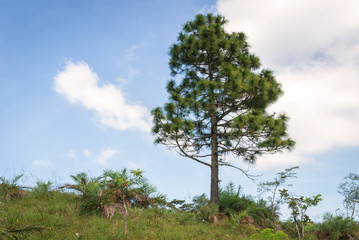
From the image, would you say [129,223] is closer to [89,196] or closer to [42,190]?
[89,196]

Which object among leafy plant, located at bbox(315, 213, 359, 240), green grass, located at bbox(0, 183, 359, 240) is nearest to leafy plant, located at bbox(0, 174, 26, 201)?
green grass, located at bbox(0, 183, 359, 240)

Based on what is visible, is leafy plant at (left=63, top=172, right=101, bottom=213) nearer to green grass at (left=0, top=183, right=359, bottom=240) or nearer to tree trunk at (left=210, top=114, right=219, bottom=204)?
green grass at (left=0, top=183, right=359, bottom=240)

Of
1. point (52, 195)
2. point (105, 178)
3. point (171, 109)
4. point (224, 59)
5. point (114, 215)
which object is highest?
point (224, 59)

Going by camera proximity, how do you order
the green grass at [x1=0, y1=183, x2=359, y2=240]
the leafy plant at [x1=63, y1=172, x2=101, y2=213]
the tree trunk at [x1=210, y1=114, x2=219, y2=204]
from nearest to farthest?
the green grass at [x1=0, y1=183, x2=359, y2=240] < the leafy plant at [x1=63, y1=172, x2=101, y2=213] < the tree trunk at [x1=210, y1=114, x2=219, y2=204]

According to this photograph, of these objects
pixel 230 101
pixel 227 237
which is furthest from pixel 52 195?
pixel 230 101

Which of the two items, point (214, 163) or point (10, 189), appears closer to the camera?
point (10, 189)

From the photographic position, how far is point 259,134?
1071 cm

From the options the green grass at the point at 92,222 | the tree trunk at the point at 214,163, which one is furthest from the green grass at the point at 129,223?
the tree trunk at the point at 214,163

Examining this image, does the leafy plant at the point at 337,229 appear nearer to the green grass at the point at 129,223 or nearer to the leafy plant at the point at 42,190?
the green grass at the point at 129,223

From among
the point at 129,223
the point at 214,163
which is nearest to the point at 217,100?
the point at 214,163

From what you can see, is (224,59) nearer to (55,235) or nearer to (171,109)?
(171,109)

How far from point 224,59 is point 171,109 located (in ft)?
12.0

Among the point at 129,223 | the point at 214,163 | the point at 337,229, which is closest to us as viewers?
the point at 129,223

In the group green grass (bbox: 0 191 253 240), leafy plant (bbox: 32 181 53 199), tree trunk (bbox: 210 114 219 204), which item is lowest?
green grass (bbox: 0 191 253 240)
